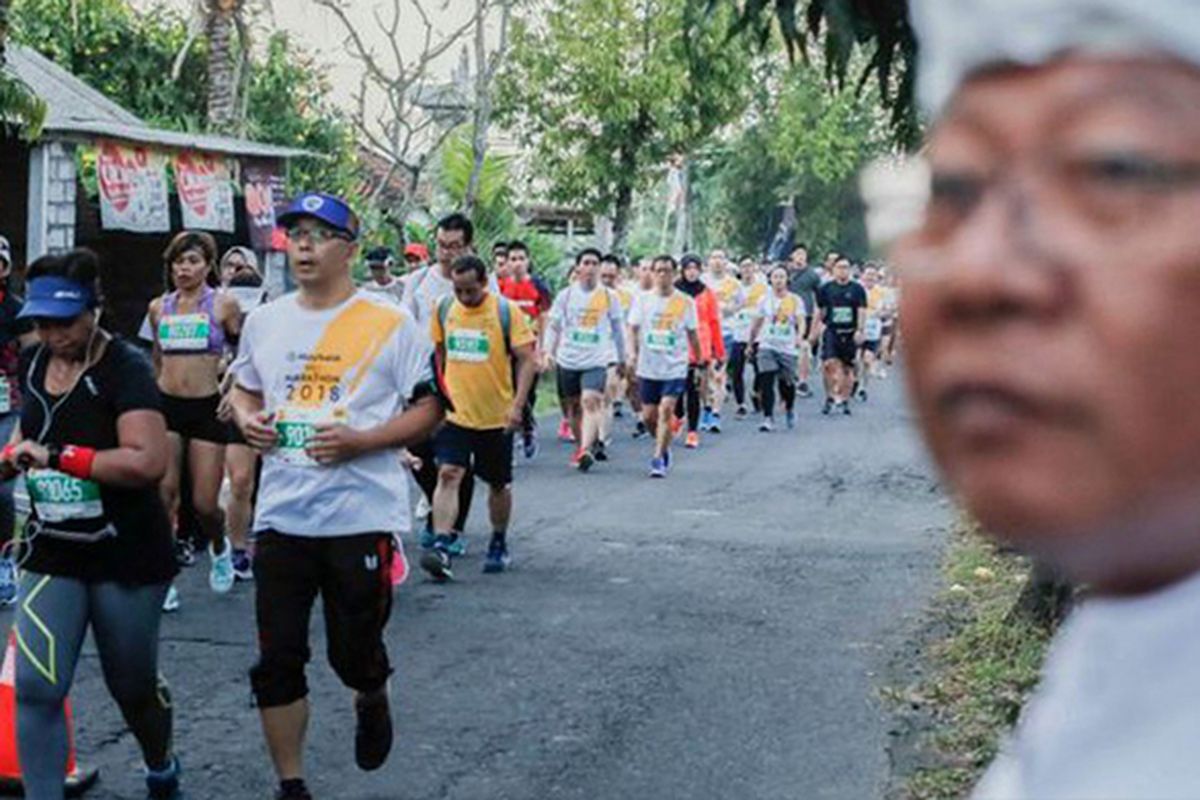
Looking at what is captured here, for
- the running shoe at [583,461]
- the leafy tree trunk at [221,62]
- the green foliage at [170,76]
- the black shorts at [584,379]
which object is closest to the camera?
the running shoe at [583,461]

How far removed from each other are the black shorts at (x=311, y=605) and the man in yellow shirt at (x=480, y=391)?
15.3ft

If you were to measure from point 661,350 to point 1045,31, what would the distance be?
16590 millimetres

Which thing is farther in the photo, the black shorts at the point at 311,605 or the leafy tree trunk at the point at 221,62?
the leafy tree trunk at the point at 221,62

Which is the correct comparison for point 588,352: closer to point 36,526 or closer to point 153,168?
point 153,168

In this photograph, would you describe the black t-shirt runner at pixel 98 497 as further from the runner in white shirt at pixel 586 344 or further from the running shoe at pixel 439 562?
the runner in white shirt at pixel 586 344

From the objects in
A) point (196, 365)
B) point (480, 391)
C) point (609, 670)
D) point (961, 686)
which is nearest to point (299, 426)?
point (609, 670)

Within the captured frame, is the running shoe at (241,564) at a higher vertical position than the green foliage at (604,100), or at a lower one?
lower

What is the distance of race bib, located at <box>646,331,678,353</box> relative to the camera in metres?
17.4

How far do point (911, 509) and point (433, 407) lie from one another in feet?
29.7

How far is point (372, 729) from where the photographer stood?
6.12m

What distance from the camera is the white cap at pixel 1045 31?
76 cm

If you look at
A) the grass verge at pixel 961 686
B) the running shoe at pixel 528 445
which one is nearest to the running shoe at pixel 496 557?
the grass verge at pixel 961 686

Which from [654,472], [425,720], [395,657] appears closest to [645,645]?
[395,657]

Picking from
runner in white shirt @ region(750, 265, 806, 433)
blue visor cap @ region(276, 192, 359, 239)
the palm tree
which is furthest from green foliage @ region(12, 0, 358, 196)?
blue visor cap @ region(276, 192, 359, 239)
